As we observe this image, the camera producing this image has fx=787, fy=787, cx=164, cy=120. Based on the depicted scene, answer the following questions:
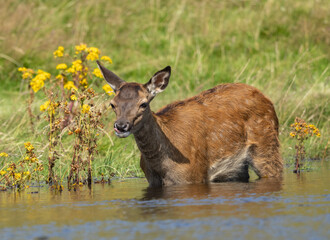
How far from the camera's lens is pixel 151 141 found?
974 centimetres

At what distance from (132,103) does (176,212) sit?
214 centimetres

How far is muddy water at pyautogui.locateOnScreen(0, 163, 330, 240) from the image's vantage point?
657cm

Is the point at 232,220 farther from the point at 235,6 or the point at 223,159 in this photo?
the point at 235,6

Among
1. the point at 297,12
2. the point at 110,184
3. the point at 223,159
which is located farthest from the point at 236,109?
the point at 297,12

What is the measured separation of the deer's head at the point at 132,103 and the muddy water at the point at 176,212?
805 millimetres

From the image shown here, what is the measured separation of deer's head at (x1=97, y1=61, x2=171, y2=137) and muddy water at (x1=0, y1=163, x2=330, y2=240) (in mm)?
805

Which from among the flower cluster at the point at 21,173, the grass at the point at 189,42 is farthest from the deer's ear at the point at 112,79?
the grass at the point at 189,42

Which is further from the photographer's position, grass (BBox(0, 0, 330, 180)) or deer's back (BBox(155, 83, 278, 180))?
grass (BBox(0, 0, 330, 180))

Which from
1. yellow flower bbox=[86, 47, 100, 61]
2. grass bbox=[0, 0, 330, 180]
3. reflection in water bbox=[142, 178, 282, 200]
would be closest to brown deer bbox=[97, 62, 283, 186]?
reflection in water bbox=[142, 178, 282, 200]

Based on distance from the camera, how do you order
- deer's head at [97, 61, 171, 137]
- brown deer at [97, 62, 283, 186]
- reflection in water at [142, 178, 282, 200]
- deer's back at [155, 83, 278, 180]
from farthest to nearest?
deer's back at [155, 83, 278, 180]
brown deer at [97, 62, 283, 186]
deer's head at [97, 61, 171, 137]
reflection in water at [142, 178, 282, 200]

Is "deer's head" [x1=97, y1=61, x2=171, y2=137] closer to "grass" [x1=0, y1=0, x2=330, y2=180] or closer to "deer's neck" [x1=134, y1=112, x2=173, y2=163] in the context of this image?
"deer's neck" [x1=134, y1=112, x2=173, y2=163]

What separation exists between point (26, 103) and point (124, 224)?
7.24m

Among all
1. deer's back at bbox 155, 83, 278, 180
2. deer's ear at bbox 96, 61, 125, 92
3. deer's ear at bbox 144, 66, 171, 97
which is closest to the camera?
deer's ear at bbox 144, 66, 171, 97

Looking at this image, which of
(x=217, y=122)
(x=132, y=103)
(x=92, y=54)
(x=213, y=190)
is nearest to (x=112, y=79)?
(x=132, y=103)
